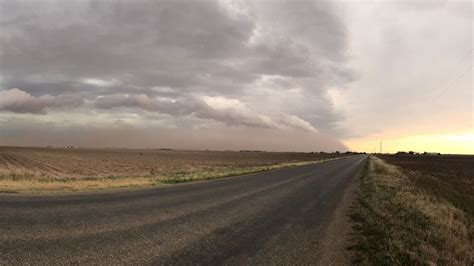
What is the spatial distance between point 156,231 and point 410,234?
7.03 metres

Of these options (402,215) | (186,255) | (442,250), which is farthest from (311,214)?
(186,255)

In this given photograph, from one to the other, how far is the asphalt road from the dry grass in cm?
120

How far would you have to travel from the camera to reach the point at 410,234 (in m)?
9.99

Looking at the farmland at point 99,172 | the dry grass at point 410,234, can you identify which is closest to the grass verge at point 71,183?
the farmland at point 99,172

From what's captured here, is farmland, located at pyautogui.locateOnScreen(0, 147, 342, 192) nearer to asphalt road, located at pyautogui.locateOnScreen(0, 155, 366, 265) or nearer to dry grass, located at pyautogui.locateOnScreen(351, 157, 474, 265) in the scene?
asphalt road, located at pyautogui.locateOnScreen(0, 155, 366, 265)

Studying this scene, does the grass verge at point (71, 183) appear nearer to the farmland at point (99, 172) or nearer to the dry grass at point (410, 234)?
the farmland at point (99, 172)

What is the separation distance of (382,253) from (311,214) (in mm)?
5262

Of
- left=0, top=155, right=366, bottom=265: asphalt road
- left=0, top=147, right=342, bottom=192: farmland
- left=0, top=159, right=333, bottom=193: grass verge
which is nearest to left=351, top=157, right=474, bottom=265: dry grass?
left=0, top=155, right=366, bottom=265: asphalt road

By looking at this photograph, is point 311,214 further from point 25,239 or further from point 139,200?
point 25,239

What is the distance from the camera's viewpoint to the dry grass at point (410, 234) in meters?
7.91

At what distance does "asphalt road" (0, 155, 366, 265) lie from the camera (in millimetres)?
7258

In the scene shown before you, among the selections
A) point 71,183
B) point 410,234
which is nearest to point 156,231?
point 410,234

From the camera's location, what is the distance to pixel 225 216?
1202 cm

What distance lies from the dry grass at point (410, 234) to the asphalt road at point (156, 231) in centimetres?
120
